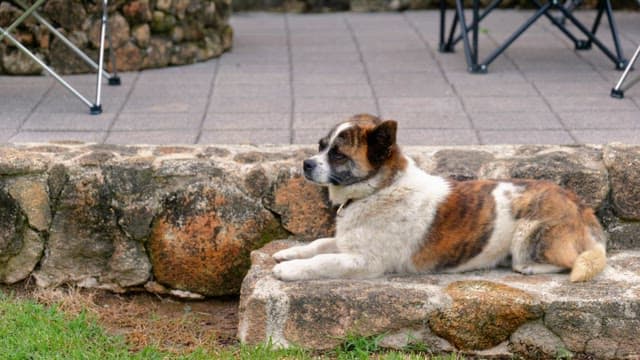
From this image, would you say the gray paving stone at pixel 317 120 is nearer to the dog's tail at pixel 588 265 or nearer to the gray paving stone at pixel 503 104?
the gray paving stone at pixel 503 104

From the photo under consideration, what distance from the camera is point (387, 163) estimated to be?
5012mm

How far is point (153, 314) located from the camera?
5641mm

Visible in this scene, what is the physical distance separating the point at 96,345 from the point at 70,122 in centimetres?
191

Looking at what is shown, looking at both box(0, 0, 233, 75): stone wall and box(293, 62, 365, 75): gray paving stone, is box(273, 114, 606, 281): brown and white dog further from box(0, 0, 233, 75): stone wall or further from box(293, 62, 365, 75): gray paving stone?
box(0, 0, 233, 75): stone wall

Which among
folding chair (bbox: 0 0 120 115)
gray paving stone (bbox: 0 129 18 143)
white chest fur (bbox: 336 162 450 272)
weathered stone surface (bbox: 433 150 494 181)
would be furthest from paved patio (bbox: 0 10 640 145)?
white chest fur (bbox: 336 162 450 272)

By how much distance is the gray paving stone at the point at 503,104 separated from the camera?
677 centimetres

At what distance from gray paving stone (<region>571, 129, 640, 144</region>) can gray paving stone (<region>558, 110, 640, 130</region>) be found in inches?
3.7

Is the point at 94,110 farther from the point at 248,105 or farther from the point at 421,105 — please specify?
the point at 421,105

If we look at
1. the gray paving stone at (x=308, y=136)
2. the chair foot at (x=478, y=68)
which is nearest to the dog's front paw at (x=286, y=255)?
the gray paving stone at (x=308, y=136)

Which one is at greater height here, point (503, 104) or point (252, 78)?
point (503, 104)

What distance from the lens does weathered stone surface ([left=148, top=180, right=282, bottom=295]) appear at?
5.66m

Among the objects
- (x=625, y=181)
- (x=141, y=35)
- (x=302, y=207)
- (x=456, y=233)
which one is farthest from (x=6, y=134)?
(x=625, y=181)

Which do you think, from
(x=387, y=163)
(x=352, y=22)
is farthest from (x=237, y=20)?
(x=387, y=163)

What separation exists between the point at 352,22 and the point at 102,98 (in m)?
3.67
